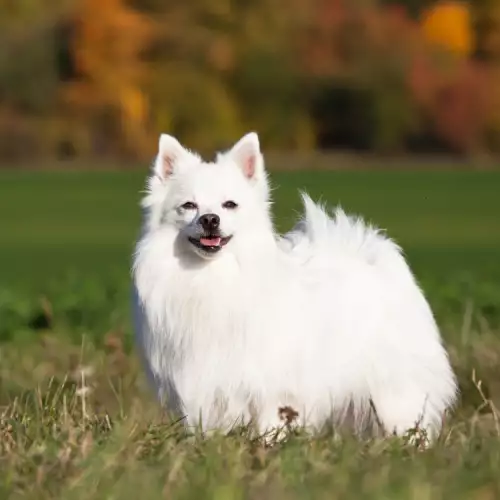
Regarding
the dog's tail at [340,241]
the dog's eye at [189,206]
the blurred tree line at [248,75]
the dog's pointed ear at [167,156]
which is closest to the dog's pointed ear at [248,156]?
the dog's pointed ear at [167,156]

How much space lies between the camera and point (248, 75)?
54.3 meters

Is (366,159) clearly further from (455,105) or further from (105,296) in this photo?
(105,296)

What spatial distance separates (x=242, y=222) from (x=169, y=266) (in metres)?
0.43

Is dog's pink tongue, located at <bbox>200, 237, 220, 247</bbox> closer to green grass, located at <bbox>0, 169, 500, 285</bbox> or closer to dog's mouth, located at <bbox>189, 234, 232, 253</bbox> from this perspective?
dog's mouth, located at <bbox>189, 234, 232, 253</bbox>

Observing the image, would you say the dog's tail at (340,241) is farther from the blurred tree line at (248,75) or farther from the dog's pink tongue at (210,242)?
the blurred tree line at (248,75)

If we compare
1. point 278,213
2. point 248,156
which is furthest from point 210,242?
point 278,213

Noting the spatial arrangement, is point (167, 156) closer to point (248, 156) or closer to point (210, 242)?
point (248, 156)

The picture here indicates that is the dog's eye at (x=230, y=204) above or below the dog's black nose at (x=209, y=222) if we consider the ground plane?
above

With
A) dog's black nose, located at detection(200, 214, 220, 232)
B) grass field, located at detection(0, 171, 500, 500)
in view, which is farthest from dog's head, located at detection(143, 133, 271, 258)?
grass field, located at detection(0, 171, 500, 500)

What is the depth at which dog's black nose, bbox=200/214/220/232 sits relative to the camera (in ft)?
20.3

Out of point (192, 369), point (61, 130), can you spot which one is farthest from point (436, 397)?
point (61, 130)

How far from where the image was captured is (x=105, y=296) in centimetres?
1244

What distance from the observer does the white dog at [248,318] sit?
6.32 metres

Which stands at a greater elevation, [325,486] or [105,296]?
[325,486]
